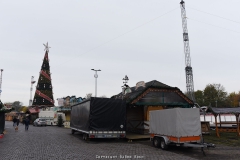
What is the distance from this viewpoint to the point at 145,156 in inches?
485

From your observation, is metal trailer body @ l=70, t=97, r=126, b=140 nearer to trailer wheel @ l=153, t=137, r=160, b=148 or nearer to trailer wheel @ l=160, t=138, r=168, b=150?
trailer wheel @ l=153, t=137, r=160, b=148

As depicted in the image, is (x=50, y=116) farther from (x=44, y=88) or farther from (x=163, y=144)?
(x=163, y=144)

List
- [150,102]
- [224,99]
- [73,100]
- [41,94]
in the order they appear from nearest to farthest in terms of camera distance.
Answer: [150,102] < [73,100] < [41,94] < [224,99]

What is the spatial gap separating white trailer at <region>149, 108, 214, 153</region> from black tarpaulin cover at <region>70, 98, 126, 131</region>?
465 centimetres

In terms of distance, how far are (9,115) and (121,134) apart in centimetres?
8521

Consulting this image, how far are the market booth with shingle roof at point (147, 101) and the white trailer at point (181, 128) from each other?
20.0 feet

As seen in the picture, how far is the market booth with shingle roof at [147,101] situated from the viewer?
2130cm

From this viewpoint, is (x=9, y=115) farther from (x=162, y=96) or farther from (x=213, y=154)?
(x=213, y=154)

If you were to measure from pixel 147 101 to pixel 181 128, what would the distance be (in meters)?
8.12

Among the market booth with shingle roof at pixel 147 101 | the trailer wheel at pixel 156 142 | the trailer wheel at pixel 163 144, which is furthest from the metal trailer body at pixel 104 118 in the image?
the trailer wheel at pixel 163 144

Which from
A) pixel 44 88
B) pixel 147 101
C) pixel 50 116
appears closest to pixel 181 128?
pixel 147 101

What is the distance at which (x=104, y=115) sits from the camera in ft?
60.9

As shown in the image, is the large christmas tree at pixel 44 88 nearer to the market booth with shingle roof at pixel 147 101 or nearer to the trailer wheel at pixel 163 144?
the market booth with shingle roof at pixel 147 101

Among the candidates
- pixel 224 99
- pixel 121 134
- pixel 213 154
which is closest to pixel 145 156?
pixel 213 154
